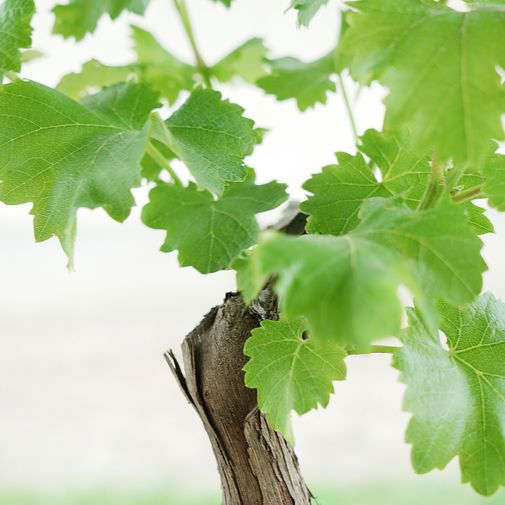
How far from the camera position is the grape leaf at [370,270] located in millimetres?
427

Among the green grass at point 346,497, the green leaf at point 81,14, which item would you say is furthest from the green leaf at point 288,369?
the green grass at point 346,497

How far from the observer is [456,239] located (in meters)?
0.51

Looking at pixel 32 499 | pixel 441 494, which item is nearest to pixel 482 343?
pixel 441 494

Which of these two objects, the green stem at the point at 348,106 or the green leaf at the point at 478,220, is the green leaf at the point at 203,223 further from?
the green stem at the point at 348,106

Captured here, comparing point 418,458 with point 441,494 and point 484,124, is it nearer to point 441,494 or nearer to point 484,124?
point 484,124

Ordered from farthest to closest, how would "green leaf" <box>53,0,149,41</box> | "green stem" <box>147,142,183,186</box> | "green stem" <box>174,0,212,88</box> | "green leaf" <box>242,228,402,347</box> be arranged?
"green stem" <box>174,0,212,88</box> → "green leaf" <box>53,0,149,41</box> → "green stem" <box>147,142,183,186</box> → "green leaf" <box>242,228,402,347</box>

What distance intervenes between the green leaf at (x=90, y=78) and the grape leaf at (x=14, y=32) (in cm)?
Result: 25

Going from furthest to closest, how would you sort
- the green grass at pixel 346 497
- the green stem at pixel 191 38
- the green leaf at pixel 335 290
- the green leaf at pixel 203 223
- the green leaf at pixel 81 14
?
the green grass at pixel 346 497 < the green stem at pixel 191 38 < the green leaf at pixel 81 14 < the green leaf at pixel 203 223 < the green leaf at pixel 335 290

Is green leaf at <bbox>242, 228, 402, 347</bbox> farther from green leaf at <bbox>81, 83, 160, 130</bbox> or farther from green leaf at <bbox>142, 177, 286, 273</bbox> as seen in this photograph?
green leaf at <bbox>81, 83, 160, 130</bbox>

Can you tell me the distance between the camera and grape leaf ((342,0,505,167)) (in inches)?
19.3

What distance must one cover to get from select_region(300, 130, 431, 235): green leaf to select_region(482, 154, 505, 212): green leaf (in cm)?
7

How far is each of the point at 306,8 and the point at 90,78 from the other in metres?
0.43

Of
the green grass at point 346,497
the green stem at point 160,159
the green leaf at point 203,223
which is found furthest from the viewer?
the green grass at point 346,497

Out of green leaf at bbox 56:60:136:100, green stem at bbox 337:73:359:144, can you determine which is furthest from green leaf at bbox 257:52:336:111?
green leaf at bbox 56:60:136:100
